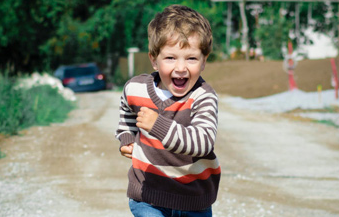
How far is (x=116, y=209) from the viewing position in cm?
471

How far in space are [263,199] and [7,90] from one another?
651cm

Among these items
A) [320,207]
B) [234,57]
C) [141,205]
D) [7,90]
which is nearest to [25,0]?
[7,90]

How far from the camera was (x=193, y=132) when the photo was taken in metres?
2.16

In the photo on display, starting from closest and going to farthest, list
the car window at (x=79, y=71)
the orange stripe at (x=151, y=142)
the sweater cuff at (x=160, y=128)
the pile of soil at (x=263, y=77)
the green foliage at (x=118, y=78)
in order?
1. the sweater cuff at (x=160, y=128)
2. the orange stripe at (x=151, y=142)
3. the pile of soil at (x=263, y=77)
4. the car window at (x=79, y=71)
5. the green foliage at (x=118, y=78)

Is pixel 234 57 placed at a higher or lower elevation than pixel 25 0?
lower

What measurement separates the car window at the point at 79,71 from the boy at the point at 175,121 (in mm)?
20850

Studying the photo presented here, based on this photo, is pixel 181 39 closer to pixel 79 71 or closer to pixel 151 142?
pixel 151 142

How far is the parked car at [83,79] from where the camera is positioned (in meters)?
22.4

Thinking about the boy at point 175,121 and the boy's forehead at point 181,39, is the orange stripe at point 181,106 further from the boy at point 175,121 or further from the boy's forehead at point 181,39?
the boy's forehead at point 181,39

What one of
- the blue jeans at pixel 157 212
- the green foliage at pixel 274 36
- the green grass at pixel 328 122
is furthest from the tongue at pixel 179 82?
the green foliage at pixel 274 36

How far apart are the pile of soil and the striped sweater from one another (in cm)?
1434

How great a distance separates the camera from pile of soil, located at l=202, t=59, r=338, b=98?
17.3m

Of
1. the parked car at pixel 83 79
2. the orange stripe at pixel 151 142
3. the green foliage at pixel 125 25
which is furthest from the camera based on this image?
the green foliage at pixel 125 25

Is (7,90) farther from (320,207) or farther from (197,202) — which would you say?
(197,202)
